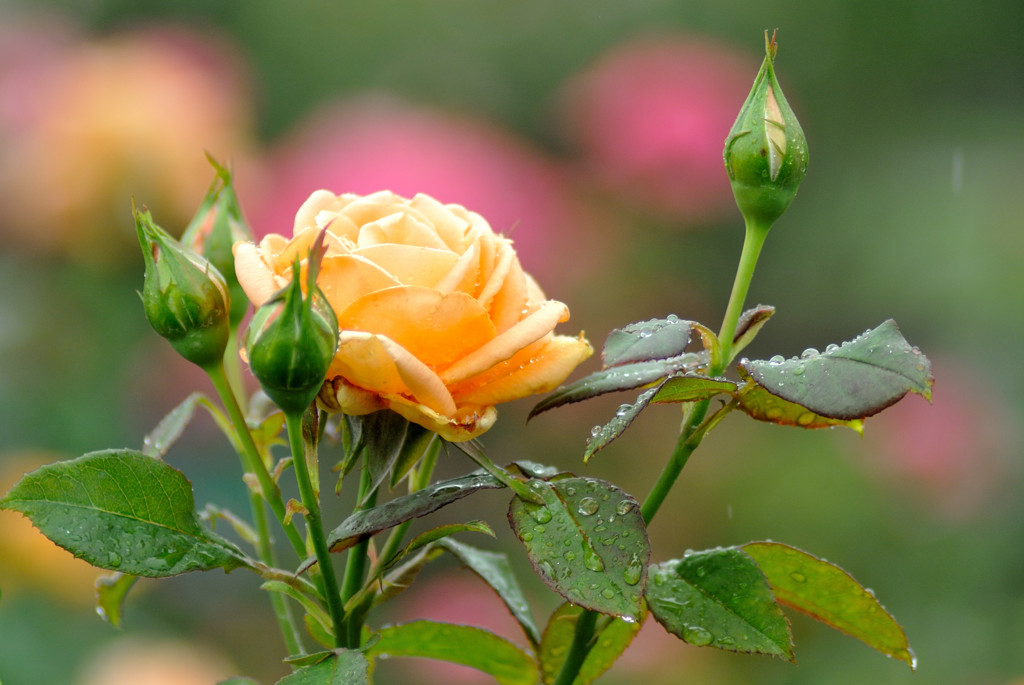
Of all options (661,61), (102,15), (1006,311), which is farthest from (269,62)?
(1006,311)

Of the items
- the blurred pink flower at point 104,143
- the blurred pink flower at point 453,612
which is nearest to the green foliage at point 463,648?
the blurred pink flower at point 453,612

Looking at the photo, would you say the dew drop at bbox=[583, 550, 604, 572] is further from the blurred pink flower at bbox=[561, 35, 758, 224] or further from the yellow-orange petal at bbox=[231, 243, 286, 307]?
the blurred pink flower at bbox=[561, 35, 758, 224]

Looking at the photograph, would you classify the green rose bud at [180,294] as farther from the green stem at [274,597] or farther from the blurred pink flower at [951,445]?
the blurred pink flower at [951,445]

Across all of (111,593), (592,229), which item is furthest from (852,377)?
(592,229)

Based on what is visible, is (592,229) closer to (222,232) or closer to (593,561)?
(222,232)

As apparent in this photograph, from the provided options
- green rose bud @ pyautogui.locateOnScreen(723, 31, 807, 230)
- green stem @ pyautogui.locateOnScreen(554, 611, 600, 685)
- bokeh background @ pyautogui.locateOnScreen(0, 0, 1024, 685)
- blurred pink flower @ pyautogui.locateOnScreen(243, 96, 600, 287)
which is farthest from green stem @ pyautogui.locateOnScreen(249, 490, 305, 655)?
blurred pink flower @ pyautogui.locateOnScreen(243, 96, 600, 287)

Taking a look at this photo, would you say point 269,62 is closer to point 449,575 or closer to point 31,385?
point 31,385

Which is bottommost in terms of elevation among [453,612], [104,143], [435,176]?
[453,612]
